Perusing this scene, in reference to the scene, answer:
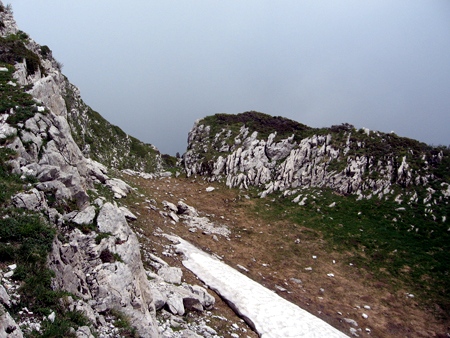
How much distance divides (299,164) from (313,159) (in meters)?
2.43

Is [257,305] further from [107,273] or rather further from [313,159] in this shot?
[313,159]

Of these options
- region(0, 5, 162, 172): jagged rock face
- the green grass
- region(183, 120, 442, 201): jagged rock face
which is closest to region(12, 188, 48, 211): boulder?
region(0, 5, 162, 172): jagged rock face

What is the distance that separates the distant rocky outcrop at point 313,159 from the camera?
3831 cm

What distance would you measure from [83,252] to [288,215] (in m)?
30.4

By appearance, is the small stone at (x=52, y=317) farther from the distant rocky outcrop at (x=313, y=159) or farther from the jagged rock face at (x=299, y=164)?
the jagged rock face at (x=299, y=164)

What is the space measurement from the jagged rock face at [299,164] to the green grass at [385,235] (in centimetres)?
317

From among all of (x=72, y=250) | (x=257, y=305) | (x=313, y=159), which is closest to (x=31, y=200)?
(x=72, y=250)

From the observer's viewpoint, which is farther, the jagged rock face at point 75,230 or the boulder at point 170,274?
the boulder at point 170,274

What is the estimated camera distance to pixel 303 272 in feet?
87.3

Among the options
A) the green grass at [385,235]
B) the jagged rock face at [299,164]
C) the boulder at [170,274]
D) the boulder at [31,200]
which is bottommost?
the boulder at [170,274]

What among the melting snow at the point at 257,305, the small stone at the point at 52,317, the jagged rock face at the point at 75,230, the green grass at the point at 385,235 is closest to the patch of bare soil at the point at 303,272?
the melting snow at the point at 257,305

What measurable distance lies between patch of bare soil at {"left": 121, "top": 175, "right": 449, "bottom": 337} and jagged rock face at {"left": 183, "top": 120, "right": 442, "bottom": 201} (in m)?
10.6

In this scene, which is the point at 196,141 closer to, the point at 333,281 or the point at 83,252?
the point at 333,281

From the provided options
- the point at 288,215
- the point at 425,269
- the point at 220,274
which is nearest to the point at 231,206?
the point at 288,215
